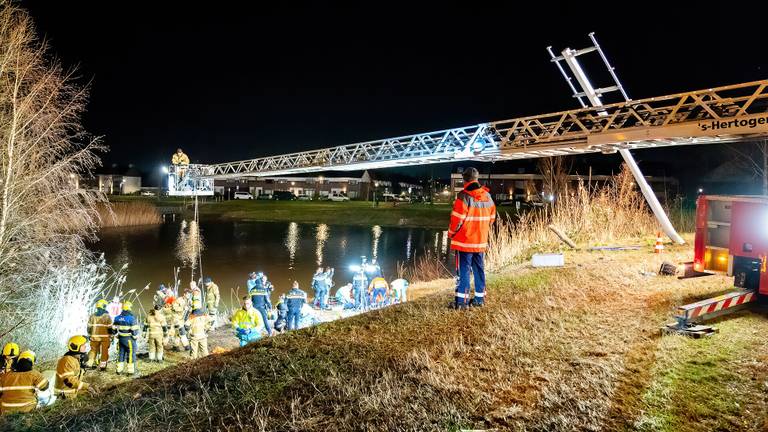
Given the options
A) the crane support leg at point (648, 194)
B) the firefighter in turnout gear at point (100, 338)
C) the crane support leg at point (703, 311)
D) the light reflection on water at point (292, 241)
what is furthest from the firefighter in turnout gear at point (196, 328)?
the light reflection on water at point (292, 241)

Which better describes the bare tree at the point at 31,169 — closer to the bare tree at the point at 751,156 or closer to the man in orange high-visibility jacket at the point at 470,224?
the man in orange high-visibility jacket at the point at 470,224

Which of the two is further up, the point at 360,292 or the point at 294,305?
the point at 294,305

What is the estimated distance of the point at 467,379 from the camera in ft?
15.1

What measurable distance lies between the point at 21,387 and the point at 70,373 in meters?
1.03

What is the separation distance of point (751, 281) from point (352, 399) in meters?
6.97

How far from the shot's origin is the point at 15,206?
10.5 meters

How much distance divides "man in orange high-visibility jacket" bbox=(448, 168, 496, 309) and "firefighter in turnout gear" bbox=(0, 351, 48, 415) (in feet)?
20.0

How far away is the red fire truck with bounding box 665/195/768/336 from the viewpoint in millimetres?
6316

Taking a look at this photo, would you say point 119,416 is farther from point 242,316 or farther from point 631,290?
point 631,290

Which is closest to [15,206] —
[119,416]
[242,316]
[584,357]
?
[242,316]

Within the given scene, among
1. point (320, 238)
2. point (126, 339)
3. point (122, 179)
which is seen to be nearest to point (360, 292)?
point (126, 339)

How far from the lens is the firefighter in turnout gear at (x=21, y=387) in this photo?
620cm

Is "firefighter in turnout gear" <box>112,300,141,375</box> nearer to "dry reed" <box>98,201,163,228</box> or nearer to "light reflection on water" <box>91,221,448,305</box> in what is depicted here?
"light reflection on water" <box>91,221,448,305</box>

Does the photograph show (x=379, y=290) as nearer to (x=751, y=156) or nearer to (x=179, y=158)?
(x=179, y=158)
